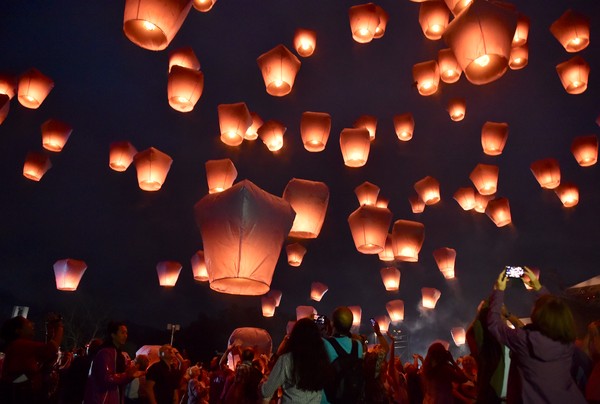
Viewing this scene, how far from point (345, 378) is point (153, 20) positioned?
12.7ft

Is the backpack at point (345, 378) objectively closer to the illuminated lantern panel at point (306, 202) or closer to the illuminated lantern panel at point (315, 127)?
the illuminated lantern panel at point (306, 202)

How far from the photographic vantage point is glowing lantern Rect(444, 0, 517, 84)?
4.09 m

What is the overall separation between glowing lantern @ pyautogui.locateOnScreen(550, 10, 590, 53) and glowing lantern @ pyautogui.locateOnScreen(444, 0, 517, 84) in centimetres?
377

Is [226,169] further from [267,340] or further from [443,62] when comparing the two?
[267,340]

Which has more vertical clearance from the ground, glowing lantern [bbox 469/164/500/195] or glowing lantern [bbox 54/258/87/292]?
glowing lantern [bbox 469/164/500/195]

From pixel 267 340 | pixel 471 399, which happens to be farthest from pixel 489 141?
pixel 267 340

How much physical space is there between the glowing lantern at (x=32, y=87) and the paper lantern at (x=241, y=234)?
511 cm

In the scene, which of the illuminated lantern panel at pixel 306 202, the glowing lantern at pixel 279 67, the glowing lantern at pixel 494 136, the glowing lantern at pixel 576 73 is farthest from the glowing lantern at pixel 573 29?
the illuminated lantern panel at pixel 306 202

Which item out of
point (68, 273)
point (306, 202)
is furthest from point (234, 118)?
point (68, 273)

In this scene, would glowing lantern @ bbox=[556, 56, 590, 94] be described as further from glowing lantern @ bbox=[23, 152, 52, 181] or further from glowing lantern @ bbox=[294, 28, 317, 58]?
glowing lantern @ bbox=[23, 152, 52, 181]

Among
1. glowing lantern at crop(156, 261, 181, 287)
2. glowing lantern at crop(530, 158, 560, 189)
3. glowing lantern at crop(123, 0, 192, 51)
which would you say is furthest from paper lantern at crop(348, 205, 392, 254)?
glowing lantern at crop(156, 261, 181, 287)

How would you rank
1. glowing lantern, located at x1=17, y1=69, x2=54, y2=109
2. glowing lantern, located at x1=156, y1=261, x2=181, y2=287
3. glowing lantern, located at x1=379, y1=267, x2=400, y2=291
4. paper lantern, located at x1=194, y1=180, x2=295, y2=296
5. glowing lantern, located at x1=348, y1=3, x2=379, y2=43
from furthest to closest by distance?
glowing lantern, located at x1=379, y1=267, x2=400, y2=291, glowing lantern, located at x1=156, y1=261, x2=181, y2=287, glowing lantern, located at x1=348, y1=3, x2=379, y2=43, glowing lantern, located at x1=17, y1=69, x2=54, y2=109, paper lantern, located at x1=194, y1=180, x2=295, y2=296

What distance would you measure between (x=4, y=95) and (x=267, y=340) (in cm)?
1232

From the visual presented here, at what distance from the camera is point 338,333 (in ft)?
9.53
